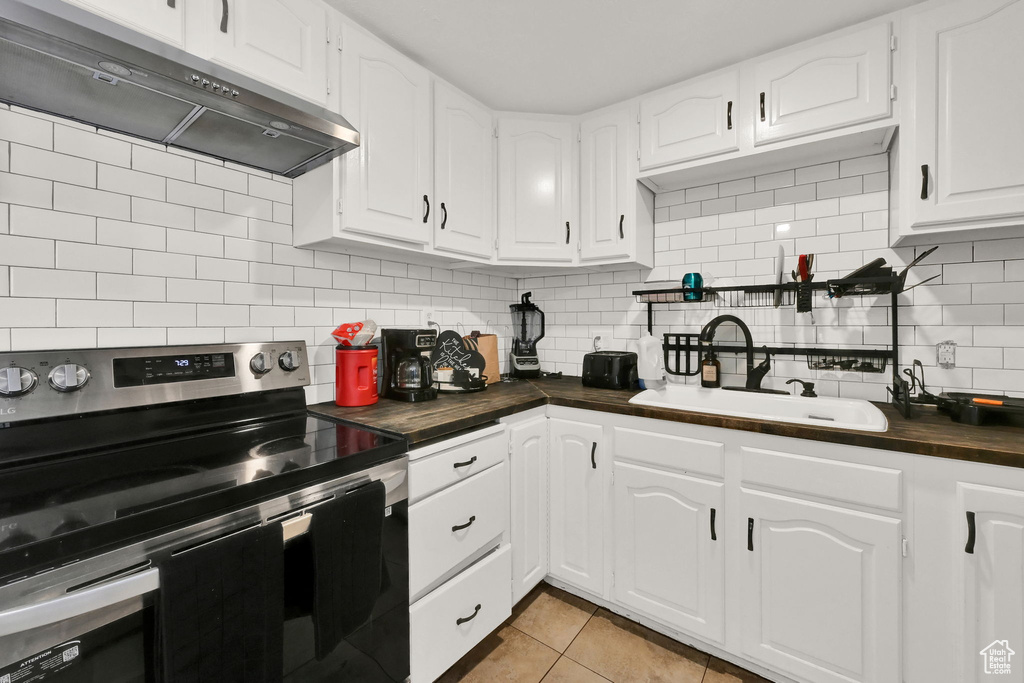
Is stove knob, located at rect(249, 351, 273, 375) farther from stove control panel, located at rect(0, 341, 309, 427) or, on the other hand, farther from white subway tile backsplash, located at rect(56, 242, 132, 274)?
white subway tile backsplash, located at rect(56, 242, 132, 274)

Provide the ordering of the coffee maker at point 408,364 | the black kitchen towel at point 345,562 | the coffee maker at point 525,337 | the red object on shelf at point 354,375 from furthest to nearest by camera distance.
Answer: the coffee maker at point 525,337 < the coffee maker at point 408,364 < the red object on shelf at point 354,375 < the black kitchen towel at point 345,562

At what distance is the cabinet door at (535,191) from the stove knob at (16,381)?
171 centimetres

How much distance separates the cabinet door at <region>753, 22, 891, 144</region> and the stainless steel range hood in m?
1.66

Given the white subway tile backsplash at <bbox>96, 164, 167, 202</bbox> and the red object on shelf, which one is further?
the red object on shelf

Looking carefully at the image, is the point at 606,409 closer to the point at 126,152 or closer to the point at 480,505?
the point at 480,505

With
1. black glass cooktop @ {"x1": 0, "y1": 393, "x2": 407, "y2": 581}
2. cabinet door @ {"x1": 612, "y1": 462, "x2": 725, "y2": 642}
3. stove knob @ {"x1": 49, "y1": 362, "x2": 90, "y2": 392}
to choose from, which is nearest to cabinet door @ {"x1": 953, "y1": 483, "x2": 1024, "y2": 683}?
cabinet door @ {"x1": 612, "y1": 462, "x2": 725, "y2": 642}

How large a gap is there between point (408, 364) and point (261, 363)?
0.53m

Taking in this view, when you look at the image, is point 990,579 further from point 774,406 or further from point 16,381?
point 16,381

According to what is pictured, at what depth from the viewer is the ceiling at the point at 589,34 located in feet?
4.92

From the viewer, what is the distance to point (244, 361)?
1451 millimetres

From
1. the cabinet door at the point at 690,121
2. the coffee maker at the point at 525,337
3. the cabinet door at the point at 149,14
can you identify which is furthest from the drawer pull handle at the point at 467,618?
the cabinet door at the point at 690,121

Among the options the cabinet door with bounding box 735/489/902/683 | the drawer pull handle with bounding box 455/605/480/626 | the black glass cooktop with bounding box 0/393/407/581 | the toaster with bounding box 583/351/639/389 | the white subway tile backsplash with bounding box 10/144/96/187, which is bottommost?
the drawer pull handle with bounding box 455/605/480/626

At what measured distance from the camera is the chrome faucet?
1.95 meters

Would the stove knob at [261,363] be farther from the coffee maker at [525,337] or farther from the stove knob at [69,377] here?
the coffee maker at [525,337]
